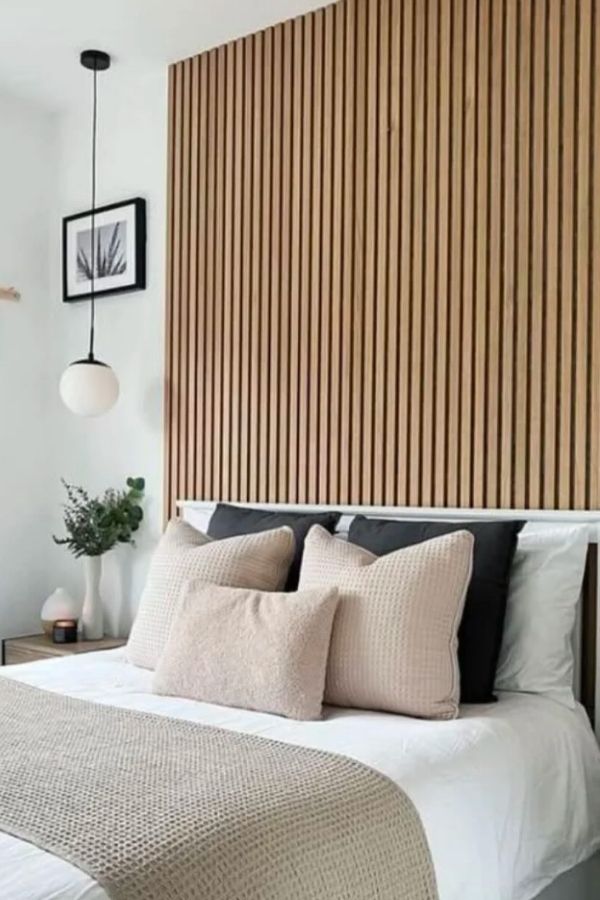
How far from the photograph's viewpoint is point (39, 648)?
343 centimetres

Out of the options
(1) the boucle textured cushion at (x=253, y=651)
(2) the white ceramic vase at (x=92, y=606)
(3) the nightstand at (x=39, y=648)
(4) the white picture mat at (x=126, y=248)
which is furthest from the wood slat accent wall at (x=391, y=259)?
(1) the boucle textured cushion at (x=253, y=651)

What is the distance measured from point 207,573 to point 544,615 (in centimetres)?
91

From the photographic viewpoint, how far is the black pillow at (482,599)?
2.31m

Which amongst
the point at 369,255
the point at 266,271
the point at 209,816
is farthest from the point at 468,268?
the point at 209,816

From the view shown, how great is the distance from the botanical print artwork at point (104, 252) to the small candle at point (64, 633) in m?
1.41

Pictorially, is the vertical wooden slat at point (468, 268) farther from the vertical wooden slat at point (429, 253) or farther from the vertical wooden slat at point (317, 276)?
the vertical wooden slat at point (317, 276)

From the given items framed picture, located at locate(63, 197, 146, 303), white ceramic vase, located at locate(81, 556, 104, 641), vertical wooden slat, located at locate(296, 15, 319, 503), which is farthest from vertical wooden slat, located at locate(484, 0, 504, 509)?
white ceramic vase, located at locate(81, 556, 104, 641)

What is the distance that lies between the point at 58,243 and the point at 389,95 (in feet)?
5.69

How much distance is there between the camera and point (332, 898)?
1.50 m

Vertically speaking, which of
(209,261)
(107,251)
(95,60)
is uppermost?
(95,60)

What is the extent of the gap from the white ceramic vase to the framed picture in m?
1.11

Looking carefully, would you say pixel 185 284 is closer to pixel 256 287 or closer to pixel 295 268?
pixel 256 287


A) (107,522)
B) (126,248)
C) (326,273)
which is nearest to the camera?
(326,273)

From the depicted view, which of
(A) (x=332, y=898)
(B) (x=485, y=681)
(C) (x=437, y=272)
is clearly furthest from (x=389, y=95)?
(A) (x=332, y=898)
